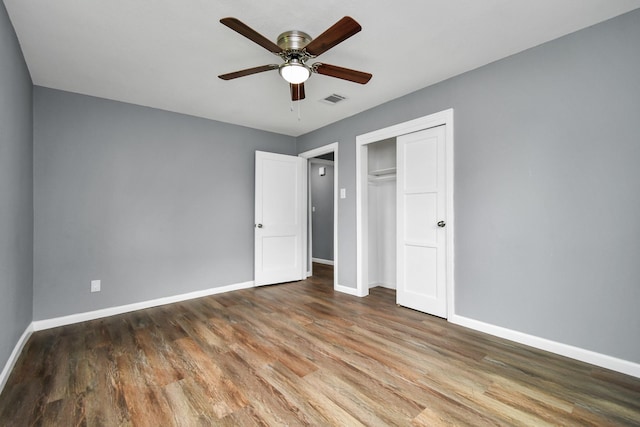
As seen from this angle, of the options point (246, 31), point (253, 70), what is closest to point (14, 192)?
point (253, 70)

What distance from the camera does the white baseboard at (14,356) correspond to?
1888 mm

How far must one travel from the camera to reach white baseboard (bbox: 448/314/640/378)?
6.51 ft

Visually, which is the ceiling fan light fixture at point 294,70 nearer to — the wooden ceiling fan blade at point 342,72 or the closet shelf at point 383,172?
the wooden ceiling fan blade at point 342,72

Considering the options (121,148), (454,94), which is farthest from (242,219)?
(454,94)

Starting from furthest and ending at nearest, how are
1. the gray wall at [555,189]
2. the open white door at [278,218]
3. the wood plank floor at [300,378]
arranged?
1. the open white door at [278,218]
2. the gray wall at [555,189]
3. the wood plank floor at [300,378]

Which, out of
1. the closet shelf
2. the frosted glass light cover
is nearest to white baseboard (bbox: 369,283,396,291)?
the closet shelf

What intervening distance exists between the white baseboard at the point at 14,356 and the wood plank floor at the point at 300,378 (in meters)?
0.04

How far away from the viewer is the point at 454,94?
291 cm

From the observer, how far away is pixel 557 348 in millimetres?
2258

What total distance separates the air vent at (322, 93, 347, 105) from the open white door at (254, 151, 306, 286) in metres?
1.40

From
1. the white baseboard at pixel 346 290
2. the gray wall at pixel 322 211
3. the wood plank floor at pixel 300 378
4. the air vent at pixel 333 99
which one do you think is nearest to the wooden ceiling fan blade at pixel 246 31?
the air vent at pixel 333 99

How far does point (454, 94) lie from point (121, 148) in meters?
3.83

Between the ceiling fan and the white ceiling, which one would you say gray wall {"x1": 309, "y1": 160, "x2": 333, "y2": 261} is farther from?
the ceiling fan

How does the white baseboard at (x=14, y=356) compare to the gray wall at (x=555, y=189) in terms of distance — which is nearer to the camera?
the white baseboard at (x=14, y=356)
